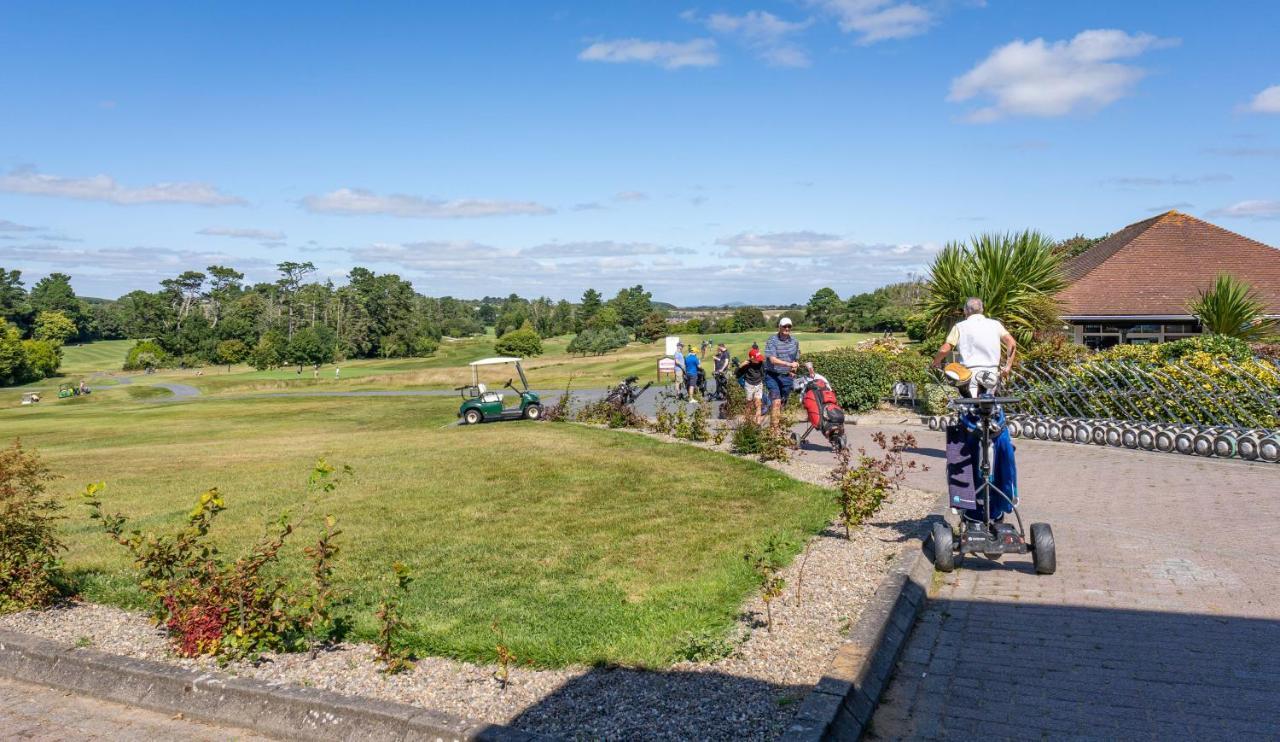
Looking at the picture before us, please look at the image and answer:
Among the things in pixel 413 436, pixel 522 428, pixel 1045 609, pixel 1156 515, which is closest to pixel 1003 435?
pixel 1045 609

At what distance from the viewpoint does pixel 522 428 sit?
1823 cm

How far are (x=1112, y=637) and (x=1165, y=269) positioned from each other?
22088 millimetres

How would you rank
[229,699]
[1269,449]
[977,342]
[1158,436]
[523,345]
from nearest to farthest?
1. [229,699]
2. [977,342]
3. [1269,449]
4. [1158,436]
5. [523,345]

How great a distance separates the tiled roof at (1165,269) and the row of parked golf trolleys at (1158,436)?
338 inches

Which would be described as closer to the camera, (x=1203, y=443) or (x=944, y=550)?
(x=944, y=550)

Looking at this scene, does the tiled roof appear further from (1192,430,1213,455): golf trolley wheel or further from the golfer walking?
the golfer walking

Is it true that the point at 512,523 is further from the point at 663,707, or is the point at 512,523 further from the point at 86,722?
the point at 663,707

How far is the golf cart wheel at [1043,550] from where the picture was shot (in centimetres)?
609

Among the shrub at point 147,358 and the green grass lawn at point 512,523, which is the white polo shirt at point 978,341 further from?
the shrub at point 147,358

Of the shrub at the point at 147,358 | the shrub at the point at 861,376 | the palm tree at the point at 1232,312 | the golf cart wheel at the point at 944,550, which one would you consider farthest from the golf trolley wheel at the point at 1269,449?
the shrub at the point at 147,358

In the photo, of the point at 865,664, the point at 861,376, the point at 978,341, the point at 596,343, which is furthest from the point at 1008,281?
the point at 596,343

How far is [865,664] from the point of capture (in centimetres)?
426

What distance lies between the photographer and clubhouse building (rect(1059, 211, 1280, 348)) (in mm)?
21359

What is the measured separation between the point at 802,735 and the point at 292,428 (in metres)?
23.6
